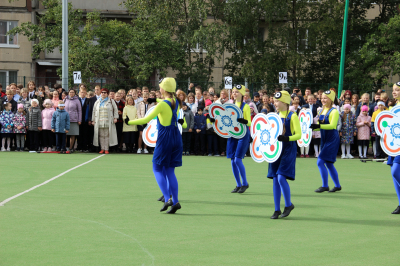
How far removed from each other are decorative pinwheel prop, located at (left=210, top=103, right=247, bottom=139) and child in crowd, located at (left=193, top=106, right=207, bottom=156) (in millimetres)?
7984

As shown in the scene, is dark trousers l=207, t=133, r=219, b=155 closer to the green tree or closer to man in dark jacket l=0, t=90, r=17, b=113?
man in dark jacket l=0, t=90, r=17, b=113

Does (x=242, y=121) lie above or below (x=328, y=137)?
above

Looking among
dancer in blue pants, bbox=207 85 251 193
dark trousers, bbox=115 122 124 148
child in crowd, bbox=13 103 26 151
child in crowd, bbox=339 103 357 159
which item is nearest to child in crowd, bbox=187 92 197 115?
dark trousers, bbox=115 122 124 148

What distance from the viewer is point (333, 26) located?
30578mm

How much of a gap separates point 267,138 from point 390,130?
2180 mm

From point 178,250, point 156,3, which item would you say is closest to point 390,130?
point 178,250

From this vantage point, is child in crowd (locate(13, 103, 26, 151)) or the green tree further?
the green tree

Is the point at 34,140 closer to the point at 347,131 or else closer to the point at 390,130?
the point at 347,131

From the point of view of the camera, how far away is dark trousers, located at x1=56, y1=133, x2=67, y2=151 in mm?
18094

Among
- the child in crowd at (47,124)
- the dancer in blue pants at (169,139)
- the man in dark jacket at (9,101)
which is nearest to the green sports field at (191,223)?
the dancer in blue pants at (169,139)

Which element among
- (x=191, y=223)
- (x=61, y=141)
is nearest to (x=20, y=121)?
(x=61, y=141)

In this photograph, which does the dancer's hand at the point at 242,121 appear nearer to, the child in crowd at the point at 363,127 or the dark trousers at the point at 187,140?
the dark trousers at the point at 187,140

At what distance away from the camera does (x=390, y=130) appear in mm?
8703

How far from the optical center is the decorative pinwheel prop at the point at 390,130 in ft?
27.7
